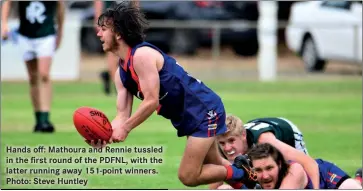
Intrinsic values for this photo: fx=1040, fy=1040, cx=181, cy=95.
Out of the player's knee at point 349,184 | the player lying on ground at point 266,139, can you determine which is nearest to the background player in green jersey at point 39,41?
the player lying on ground at point 266,139

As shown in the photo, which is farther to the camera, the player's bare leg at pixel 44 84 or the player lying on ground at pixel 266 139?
the player's bare leg at pixel 44 84

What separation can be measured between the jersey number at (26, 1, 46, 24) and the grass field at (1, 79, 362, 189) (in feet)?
4.96

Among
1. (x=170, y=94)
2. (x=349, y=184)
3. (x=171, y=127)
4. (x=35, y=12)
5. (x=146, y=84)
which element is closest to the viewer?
(x=146, y=84)

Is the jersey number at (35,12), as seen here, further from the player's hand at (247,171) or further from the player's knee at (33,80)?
the player's hand at (247,171)

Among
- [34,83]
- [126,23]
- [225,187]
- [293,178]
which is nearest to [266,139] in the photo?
[293,178]

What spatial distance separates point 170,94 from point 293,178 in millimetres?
1159

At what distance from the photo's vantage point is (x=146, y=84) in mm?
7867

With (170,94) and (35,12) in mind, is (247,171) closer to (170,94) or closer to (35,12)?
(170,94)

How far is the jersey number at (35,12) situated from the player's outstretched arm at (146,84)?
6.36 metres

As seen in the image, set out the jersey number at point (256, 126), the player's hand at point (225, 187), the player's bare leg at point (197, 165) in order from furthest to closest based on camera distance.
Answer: the player's hand at point (225, 187) < the jersey number at point (256, 126) < the player's bare leg at point (197, 165)

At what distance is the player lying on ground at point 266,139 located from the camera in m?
8.31

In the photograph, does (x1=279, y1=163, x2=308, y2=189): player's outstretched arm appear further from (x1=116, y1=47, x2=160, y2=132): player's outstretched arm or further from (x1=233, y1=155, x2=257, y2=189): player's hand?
(x1=116, y1=47, x2=160, y2=132): player's outstretched arm

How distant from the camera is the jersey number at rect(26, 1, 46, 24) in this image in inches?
554

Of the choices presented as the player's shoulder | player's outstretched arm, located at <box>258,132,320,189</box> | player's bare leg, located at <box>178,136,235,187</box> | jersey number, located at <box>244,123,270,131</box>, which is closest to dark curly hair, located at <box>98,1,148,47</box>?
the player's shoulder
